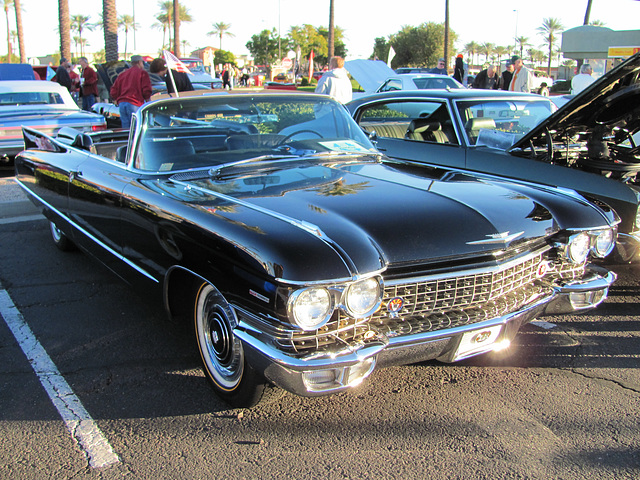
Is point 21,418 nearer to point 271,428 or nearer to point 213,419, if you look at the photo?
point 213,419

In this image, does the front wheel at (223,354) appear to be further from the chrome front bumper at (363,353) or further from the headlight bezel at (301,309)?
the headlight bezel at (301,309)

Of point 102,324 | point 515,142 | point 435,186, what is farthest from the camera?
point 515,142

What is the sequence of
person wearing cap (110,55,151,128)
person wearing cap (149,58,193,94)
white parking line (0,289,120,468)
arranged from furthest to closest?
person wearing cap (149,58,193,94)
person wearing cap (110,55,151,128)
white parking line (0,289,120,468)

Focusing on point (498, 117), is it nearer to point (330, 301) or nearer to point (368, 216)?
point (368, 216)

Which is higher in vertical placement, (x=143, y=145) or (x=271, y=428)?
(x=143, y=145)

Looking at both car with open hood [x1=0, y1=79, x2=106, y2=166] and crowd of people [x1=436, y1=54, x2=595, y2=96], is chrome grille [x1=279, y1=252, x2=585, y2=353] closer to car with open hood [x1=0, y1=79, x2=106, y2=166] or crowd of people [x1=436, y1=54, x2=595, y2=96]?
car with open hood [x1=0, y1=79, x2=106, y2=166]

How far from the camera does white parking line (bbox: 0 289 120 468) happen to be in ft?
8.43

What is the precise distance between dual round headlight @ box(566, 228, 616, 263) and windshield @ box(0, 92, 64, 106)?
A: 940 cm

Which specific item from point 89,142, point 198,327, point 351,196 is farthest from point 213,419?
point 89,142

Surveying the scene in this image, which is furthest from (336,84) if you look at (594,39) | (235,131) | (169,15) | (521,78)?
(169,15)

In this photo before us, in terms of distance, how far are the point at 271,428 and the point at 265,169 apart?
1.49m

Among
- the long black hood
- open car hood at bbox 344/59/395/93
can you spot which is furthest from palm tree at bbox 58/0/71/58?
the long black hood

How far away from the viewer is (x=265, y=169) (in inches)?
138

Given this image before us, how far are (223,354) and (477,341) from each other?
1204 mm
